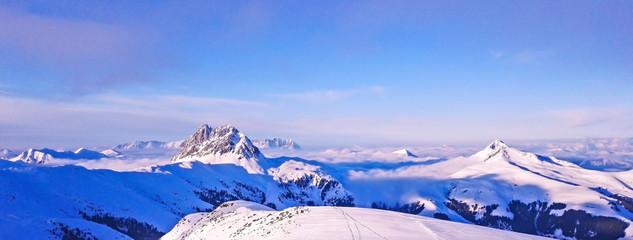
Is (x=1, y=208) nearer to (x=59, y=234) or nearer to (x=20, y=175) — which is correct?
(x=59, y=234)

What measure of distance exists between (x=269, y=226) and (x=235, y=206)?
53.8 metres

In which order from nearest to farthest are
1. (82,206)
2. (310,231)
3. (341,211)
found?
1. (310,231)
2. (341,211)
3. (82,206)

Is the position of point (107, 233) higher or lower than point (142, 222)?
higher

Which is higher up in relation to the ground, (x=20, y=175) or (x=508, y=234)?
(x=508, y=234)

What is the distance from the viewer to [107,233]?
11731 cm

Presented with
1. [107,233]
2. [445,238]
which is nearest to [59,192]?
[107,233]

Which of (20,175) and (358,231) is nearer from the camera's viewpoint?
(358,231)

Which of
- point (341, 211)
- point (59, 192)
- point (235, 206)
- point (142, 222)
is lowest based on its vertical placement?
point (142, 222)

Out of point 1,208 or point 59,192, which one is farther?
point 59,192

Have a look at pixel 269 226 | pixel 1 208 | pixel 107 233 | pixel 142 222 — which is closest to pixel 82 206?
pixel 142 222

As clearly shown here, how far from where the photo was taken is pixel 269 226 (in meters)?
58.7

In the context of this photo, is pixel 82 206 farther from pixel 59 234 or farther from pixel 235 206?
pixel 235 206

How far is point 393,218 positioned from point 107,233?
312 ft

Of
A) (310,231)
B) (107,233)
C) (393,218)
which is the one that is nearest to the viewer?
(310,231)
